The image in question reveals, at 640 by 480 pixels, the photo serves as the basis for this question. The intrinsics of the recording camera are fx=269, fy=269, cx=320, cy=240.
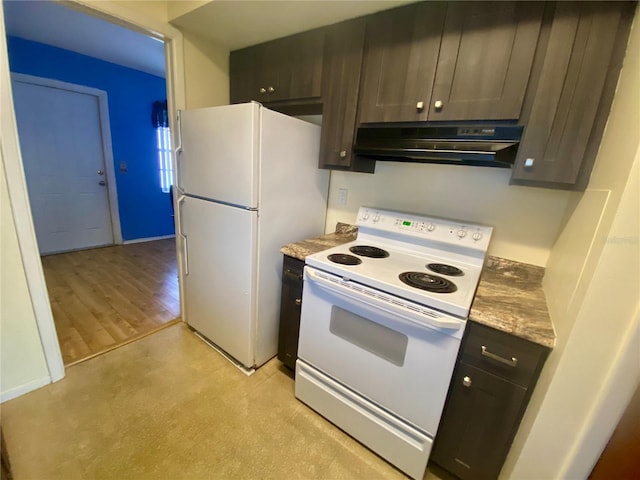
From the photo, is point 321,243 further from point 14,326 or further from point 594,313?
point 14,326

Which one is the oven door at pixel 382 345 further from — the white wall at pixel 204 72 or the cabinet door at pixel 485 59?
the white wall at pixel 204 72

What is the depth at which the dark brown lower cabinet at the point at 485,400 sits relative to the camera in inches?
39.6

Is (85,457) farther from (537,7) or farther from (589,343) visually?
(537,7)

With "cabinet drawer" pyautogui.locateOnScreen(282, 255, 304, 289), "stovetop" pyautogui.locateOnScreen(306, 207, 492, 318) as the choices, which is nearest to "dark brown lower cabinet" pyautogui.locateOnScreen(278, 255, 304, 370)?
"cabinet drawer" pyautogui.locateOnScreen(282, 255, 304, 289)

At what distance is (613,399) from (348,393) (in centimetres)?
100

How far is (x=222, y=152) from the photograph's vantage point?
5.18 feet

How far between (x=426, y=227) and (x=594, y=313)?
0.87 meters

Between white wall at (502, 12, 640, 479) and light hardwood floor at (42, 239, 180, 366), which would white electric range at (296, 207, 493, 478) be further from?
light hardwood floor at (42, 239, 180, 366)

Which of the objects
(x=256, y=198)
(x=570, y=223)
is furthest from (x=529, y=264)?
(x=256, y=198)

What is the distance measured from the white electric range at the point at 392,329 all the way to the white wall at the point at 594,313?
0.29 metres

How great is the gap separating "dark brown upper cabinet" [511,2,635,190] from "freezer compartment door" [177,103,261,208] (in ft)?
4.12

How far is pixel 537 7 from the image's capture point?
1041mm

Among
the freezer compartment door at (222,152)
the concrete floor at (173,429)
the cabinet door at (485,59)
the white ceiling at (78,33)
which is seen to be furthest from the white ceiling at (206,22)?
the concrete floor at (173,429)

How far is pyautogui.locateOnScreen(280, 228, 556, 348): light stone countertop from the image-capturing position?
97 cm
